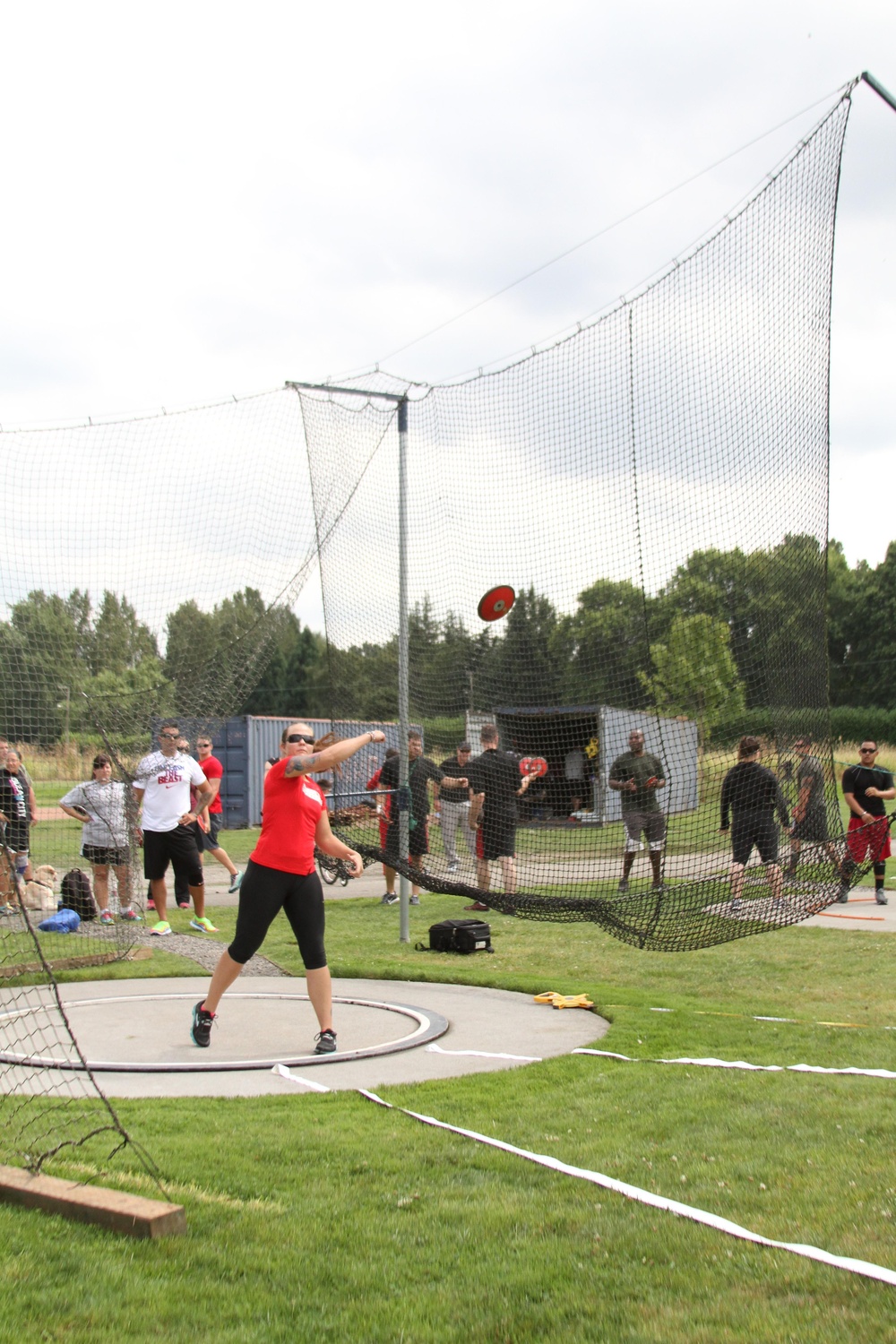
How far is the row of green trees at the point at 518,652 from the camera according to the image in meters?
8.06

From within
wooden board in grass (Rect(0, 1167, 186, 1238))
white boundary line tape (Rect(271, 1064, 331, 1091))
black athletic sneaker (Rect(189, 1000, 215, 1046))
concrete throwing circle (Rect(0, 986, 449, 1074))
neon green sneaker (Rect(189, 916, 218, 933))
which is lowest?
neon green sneaker (Rect(189, 916, 218, 933))

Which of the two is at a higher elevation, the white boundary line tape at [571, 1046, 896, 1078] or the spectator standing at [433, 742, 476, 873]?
the spectator standing at [433, 742, 476, 873]

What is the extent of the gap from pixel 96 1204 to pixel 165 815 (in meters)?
7.82

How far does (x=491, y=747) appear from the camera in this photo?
10227 mm

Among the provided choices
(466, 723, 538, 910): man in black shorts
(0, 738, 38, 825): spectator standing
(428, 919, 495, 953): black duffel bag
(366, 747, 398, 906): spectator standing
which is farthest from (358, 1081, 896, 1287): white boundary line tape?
(0, 738, 38, 825): spectator standing

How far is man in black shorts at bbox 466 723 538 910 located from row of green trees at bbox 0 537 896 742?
500 mm

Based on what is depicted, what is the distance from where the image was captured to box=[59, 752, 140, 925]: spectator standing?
39.4 feet

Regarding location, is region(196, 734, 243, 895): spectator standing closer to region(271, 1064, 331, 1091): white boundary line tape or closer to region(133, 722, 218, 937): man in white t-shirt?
region(133, 722, 218, 937): man in white t-shirt

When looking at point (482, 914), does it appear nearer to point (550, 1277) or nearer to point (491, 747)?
point (491, 747)

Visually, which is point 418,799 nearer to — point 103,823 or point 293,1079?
point 103,823

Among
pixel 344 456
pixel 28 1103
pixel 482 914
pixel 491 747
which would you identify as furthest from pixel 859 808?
pixel 28 1103

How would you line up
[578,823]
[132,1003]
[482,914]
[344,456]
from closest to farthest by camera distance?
1. [132,1003]
2. [578,823]
3. [344,456]
4. [482,914]

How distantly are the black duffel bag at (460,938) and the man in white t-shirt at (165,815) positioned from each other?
8.13ft

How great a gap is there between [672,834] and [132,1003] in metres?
4.43
